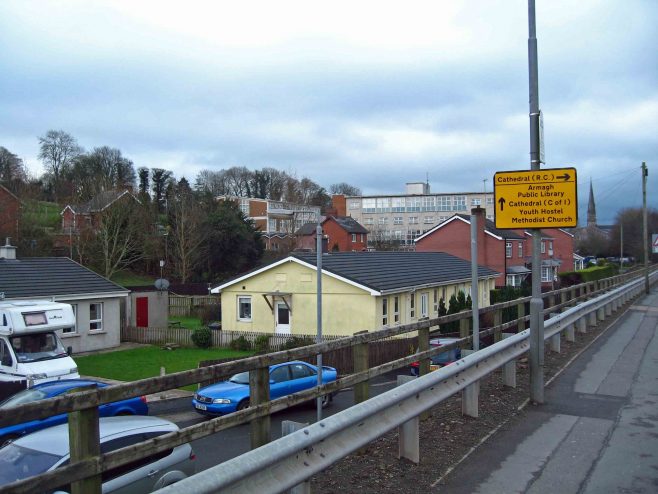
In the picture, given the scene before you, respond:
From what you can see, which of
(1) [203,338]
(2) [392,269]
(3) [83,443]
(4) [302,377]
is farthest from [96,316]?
(3) [83,443]

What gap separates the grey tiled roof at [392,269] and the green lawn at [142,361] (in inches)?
239

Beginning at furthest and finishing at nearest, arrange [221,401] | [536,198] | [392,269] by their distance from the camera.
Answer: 1. [392,269]
2. [221,401]
3. [536,198]

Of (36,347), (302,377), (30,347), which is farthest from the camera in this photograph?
(36,347)

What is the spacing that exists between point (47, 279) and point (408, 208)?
274ft

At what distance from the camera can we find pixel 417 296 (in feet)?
106

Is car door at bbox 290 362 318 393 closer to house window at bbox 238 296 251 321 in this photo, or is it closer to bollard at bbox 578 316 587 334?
bollard at bbox 578 316 587 334

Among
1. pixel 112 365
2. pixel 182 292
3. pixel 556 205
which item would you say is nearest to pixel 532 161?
pixel 556 205

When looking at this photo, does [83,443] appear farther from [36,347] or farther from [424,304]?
[424,304]

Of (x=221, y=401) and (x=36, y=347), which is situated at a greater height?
(x=36, y=347)

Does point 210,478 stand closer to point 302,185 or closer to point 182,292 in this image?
Result: point 182,292

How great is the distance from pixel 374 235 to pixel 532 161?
90.6m

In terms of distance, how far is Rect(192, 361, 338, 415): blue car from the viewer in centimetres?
1413

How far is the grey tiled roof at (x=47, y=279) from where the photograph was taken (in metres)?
27.5

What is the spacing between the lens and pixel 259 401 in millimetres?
4086
